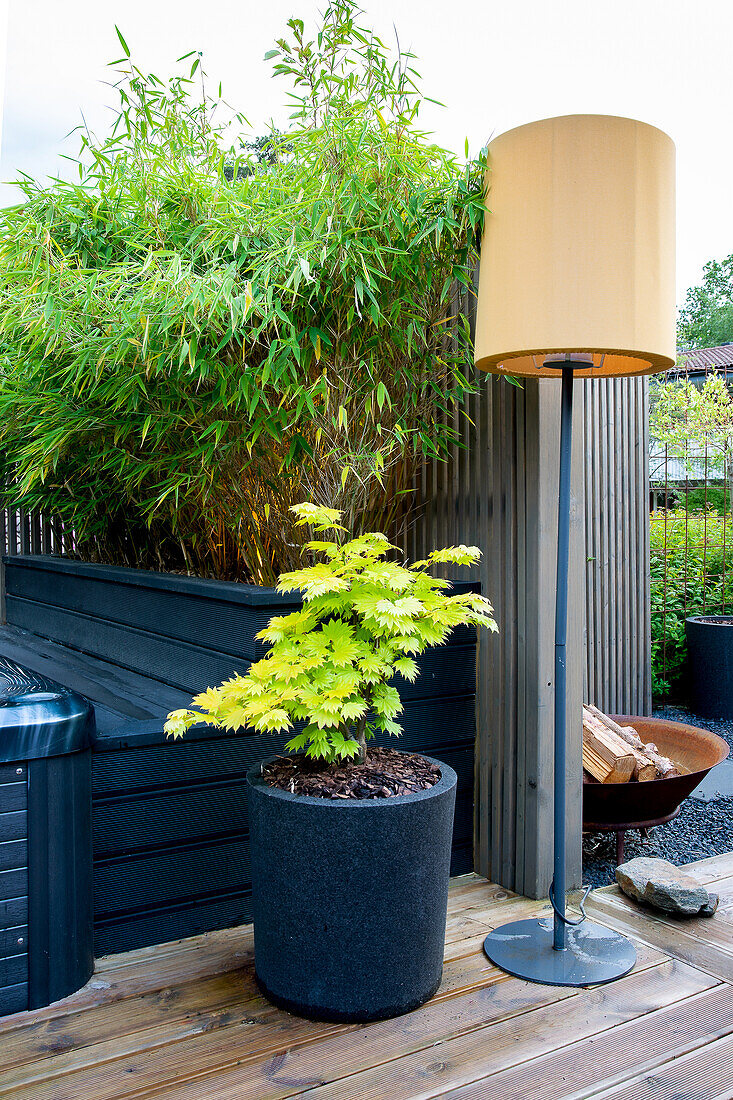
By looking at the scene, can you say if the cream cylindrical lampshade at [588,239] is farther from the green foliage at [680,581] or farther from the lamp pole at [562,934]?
the green foliage at [680,581]

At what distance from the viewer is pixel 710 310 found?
33406 mm

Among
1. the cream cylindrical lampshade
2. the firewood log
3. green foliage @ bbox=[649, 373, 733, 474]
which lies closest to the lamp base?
the firewood log

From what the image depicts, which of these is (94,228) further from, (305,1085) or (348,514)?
(305,1085)

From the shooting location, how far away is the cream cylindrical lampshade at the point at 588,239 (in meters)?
1.78

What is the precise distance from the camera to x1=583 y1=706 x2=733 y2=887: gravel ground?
2859mm

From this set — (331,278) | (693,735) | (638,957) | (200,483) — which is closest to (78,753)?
(200,483)

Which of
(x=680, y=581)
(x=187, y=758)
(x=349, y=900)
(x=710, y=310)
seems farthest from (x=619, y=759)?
(x=710, y=310)

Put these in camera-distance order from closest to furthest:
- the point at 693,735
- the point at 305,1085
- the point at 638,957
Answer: the point at 305,1085, the point at 638,957, the point at 693,735

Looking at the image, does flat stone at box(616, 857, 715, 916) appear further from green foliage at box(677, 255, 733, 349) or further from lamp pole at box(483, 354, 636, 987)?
green foliage at box(677, 255, 733, 349)

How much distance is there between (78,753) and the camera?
1.89 m

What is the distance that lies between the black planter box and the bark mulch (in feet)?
0.89

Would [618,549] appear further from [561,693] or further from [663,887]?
[561,693]

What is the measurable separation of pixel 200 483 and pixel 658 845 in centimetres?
214

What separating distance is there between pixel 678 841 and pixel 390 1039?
1.87m
